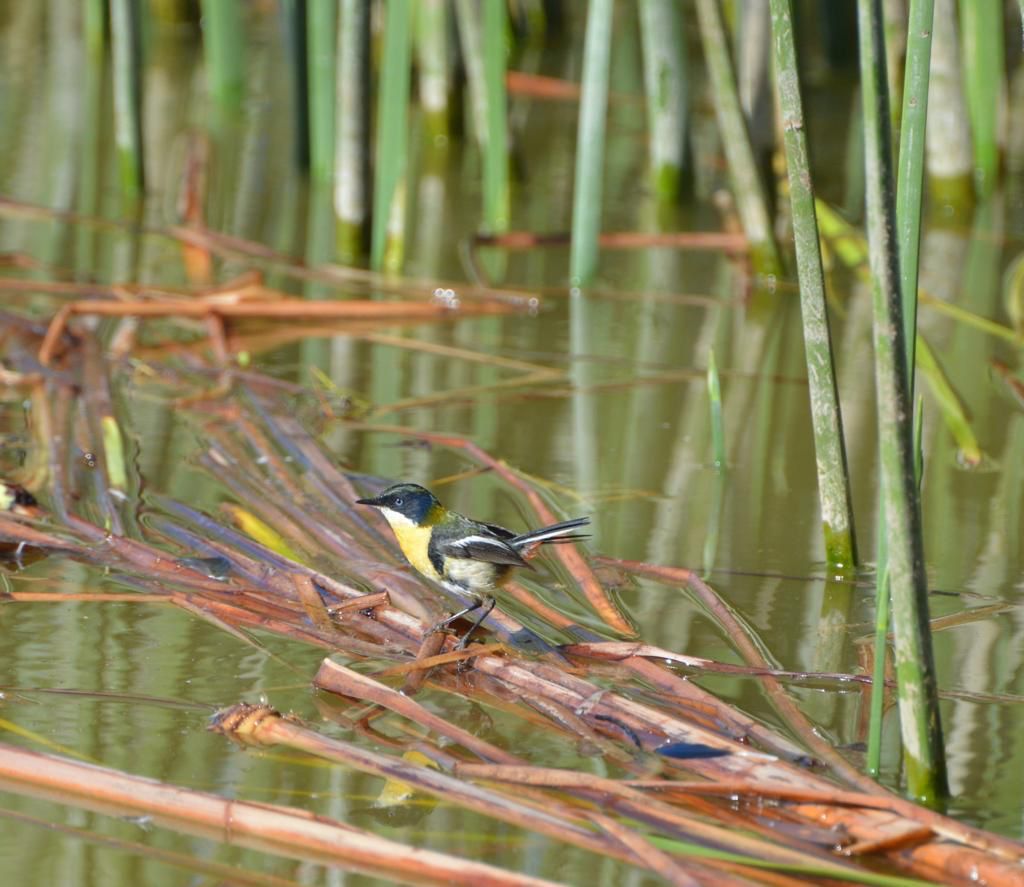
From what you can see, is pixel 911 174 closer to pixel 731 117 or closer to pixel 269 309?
pixel 731 117

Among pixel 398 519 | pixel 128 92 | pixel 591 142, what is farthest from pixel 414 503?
pixel 128 92

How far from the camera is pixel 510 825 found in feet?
8.47

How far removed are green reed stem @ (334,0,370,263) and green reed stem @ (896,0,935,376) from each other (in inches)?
154

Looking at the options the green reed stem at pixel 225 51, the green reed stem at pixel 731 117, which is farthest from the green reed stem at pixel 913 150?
the green reed stem at pixel 225 51

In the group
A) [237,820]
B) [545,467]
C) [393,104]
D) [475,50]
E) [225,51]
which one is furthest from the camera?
[225,51]

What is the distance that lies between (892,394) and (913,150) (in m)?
0.54

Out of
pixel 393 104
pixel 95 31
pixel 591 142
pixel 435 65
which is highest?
pixel 95 31

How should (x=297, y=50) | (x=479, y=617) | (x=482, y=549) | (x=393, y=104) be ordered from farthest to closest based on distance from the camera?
1. (x=297, y=50)
2. (x=393, y=104)
3. (x=479, y=617)
4. (x=482, y=549)

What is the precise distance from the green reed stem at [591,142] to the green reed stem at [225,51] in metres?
3.68

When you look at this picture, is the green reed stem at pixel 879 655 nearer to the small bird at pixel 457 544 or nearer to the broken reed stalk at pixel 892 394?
the broken reed stalk at pixel 892 394

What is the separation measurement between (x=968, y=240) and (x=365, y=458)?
4.06 metres

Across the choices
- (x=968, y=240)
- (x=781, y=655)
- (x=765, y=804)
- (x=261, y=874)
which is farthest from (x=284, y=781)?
(x=968, y=240)

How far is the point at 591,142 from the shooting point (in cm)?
600

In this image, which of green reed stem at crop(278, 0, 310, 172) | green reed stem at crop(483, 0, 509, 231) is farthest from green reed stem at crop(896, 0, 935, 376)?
green reed stem at crop(278, 0, 310, 172)
